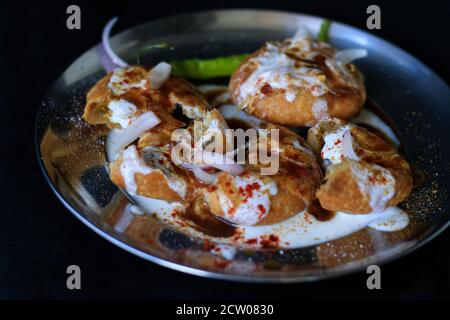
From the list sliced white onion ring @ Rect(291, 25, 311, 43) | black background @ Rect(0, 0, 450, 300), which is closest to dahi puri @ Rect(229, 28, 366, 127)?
sliced white onion ring @ Rect(291, 25, 311, 43)

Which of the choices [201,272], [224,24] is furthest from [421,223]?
[224,24]

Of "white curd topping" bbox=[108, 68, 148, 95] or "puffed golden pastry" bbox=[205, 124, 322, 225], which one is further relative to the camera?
"white curd topping" bbox=[108, 68, 148, 95]

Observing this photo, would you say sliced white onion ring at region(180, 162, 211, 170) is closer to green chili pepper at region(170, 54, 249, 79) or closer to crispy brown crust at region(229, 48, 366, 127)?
crispy brown crust at region(229, 48, 366, 127)

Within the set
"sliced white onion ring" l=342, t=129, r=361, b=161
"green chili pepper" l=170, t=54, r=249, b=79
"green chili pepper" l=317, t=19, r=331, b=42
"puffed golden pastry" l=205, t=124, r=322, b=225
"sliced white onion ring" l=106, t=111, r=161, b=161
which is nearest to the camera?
"puffed golden pastry" l=205, t=124, r=322, b=225

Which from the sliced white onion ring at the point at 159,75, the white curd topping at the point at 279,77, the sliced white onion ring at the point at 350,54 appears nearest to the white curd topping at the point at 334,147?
the white curd topping at the point at 279,77

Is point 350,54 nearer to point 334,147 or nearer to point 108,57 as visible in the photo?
point 334,147

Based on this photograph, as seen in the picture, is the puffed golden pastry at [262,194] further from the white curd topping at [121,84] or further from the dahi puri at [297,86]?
the white curd topping at [121,84]

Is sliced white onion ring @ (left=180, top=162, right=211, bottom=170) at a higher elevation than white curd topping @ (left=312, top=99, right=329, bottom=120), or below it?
below
